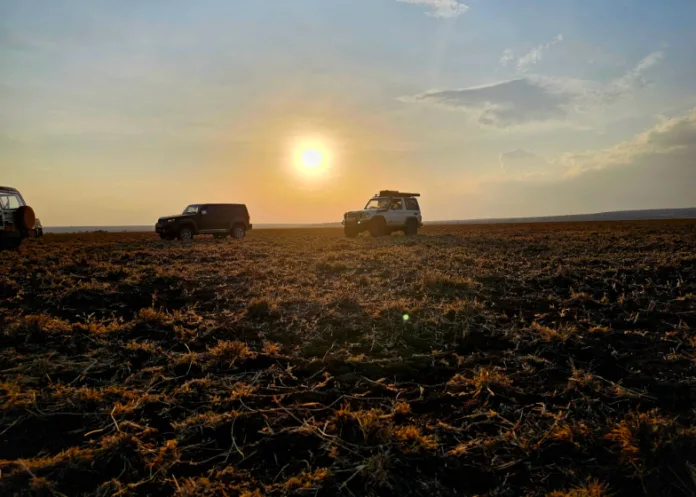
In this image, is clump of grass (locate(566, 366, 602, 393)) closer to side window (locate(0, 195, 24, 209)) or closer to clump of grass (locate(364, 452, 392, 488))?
clump of grass (locate(364, 452, 392, 488))

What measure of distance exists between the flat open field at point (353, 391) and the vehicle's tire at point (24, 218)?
35.9 ft

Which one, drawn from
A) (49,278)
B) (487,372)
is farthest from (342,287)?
(49,278)

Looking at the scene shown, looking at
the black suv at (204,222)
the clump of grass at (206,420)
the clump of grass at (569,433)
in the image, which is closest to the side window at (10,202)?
the black suv at (204,222)

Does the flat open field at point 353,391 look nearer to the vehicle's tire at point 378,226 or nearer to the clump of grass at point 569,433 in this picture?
the clump of grass at point 569,433

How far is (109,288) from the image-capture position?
9469 millimetres

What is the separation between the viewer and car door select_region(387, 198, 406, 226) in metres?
26.4

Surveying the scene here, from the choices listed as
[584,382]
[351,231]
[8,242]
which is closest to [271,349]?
[584,382]

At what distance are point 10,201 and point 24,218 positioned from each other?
32.5 inches

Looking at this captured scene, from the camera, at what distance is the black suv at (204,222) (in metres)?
26.1

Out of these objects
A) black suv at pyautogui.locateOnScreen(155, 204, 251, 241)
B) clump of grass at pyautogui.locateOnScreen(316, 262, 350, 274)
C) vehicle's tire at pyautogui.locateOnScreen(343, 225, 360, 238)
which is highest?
black suv at pyautogui.locateOnScreen(155, 204, 251, 241)

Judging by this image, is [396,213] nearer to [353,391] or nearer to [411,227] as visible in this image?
[411,227]

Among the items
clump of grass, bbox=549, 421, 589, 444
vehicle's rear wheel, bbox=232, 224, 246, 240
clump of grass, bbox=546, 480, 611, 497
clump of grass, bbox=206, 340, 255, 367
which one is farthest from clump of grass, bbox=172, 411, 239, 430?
vehicle's rear wheel, bbox=232, 224, 246, 240

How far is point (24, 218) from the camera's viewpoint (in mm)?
17609

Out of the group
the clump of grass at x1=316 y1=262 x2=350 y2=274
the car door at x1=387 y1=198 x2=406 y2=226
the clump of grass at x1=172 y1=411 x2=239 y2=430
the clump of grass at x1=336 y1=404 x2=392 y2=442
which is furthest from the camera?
the car door at x1=387 y1=198 x2=406 y2=226
